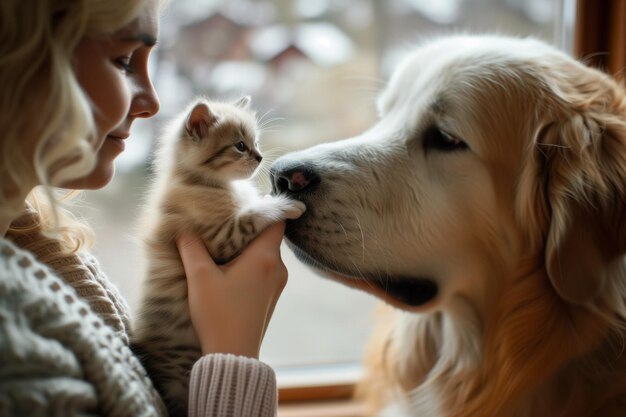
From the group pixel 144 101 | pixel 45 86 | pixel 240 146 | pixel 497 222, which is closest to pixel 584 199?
pixel 497 222

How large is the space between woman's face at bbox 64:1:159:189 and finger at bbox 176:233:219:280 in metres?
0.16

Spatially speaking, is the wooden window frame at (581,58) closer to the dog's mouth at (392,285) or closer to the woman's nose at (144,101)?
the dog's mouth at (392,285)

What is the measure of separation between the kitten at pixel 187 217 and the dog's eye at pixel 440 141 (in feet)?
0.94

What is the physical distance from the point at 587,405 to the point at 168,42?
48.5 inches

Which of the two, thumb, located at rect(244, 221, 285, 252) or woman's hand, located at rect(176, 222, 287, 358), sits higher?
thumb, located at rect(244, 221, 285, 252)

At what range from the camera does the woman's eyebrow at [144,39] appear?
79 centimetres

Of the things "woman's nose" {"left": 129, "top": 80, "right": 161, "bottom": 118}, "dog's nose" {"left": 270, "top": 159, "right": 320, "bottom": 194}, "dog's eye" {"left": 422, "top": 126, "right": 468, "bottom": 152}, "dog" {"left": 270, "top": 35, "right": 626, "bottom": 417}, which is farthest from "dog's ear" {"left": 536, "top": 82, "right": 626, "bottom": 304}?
"woman's nose" {"left": 129, "top": 80, "right": 161, "bottom": 118}

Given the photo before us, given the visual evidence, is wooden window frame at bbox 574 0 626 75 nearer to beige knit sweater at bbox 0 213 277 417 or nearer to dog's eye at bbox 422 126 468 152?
dog's eye at bbox 422 126 468 152

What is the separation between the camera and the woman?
0.67 metres

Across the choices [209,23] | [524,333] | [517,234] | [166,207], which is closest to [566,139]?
[517,234]

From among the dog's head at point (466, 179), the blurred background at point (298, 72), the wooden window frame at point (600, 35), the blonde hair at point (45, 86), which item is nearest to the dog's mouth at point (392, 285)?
the dog's head at point (466, 179)

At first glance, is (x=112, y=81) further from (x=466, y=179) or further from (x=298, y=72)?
(x=298, y=72)

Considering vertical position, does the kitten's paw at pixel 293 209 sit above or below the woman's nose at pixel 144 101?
below

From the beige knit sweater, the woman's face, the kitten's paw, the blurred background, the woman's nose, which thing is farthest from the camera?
the blurred background
